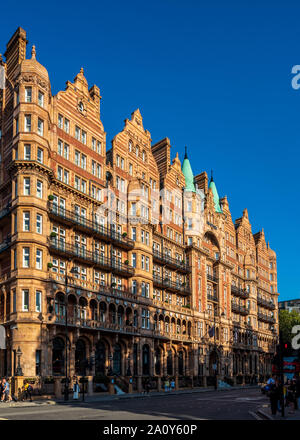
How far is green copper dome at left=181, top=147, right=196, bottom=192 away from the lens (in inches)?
3019

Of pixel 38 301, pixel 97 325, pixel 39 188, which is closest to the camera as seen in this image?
pixel 38 301

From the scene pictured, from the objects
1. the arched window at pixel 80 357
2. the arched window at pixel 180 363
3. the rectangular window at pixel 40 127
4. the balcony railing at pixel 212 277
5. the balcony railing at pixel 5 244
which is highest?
the rectangular window at pixel 40 127

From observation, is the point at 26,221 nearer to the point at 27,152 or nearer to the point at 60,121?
the point at 27,152

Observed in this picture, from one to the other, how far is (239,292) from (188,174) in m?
25.4

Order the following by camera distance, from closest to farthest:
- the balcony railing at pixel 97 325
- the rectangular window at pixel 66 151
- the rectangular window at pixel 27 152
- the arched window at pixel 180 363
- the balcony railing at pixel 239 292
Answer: the balcony railing at pixel 97 325, the rectangular window at pixel 27 152, the rectangular window at pixel 66 151, the arched window at pixel 180 363, the balcony railing at pixel 239 292

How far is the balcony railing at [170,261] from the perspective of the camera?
64781 mm

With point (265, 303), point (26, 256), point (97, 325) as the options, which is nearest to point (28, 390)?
point (26, 256)

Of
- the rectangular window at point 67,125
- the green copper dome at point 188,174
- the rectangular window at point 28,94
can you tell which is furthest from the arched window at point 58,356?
the green copper dome at point 188,174

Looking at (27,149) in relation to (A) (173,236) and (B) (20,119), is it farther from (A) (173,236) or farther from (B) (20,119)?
(A) (173,236)

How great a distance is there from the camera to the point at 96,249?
54.6 meters

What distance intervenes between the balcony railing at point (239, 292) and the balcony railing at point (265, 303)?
Result: 872 cm

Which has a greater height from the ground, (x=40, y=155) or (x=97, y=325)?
(x=40, y=155)

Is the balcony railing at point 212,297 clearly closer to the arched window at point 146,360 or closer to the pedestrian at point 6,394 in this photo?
the arched window at point 146,360

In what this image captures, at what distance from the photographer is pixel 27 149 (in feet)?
155
